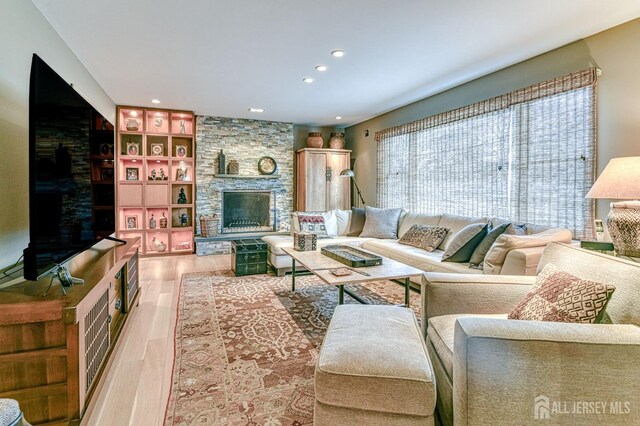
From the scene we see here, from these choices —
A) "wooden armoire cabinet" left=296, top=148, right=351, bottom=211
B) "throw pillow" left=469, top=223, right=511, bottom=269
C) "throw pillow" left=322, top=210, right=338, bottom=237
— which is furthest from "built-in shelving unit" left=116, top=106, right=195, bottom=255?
"throw pillow" left=469, top=223, right=511, bottom=269

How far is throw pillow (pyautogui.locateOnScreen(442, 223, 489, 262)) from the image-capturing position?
3.31 meters

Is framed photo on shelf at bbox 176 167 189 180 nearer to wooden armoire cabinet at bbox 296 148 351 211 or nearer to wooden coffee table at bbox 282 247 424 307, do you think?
wooden armoire cabinet at bbox 296 148 351 211

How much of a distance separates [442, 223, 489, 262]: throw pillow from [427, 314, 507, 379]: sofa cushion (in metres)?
1.60

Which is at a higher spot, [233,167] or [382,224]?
[233,167]

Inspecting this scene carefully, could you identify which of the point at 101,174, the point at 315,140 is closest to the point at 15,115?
the point at 101,174

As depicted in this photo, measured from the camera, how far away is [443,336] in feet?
5.15

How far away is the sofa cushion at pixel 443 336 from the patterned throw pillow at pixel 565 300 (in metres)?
0.29

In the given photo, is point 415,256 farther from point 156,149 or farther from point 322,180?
point 156,149

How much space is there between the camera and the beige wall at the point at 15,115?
6.89 ft

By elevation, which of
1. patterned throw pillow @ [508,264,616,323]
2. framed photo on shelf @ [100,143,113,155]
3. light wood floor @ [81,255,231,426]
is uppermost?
framed photo on shelf @ [100,143,113,155]

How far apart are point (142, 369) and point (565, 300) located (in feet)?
7.84

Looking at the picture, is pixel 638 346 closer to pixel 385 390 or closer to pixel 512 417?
pixel 512 417

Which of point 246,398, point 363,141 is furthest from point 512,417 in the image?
point 363,141

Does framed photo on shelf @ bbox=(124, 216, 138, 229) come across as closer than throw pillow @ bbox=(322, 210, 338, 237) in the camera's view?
No
